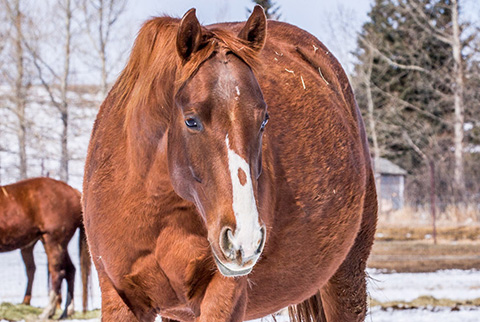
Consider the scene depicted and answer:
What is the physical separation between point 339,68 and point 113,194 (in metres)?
2.32

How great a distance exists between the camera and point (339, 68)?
4.39 meters

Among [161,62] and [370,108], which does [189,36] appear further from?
[370,108]

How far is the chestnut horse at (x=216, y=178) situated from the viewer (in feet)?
6.88

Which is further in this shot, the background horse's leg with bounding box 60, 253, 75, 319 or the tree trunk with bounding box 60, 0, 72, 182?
the tree trunk with bounding box 60, 0, 72, 182

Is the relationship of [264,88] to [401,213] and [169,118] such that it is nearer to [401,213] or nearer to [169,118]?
[169,118]

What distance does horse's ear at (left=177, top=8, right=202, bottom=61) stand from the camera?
2.20 meters

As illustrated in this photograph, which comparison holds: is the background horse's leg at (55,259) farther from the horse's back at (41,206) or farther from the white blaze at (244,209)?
the white blaze at (244,209)

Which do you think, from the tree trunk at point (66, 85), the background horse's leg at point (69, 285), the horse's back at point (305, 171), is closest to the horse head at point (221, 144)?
the horse's back at point (305, 171)

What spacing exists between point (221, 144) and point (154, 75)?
559 millimetres

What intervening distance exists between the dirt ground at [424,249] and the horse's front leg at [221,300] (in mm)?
8836

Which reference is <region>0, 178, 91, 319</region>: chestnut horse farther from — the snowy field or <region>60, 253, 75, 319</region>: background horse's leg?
the snowy field

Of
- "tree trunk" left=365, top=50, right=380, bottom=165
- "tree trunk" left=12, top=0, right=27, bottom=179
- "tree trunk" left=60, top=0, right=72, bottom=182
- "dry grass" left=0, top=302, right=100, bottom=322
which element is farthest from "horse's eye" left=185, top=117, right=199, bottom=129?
"tree trunk" left=365, top=50, right=380, bottom=165

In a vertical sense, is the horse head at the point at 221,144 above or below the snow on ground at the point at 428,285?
above

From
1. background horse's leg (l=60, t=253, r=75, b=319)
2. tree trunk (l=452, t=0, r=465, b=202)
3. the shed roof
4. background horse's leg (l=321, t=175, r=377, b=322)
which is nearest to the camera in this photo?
background horse's leg (l=321, t=175, r=377, b=322)
